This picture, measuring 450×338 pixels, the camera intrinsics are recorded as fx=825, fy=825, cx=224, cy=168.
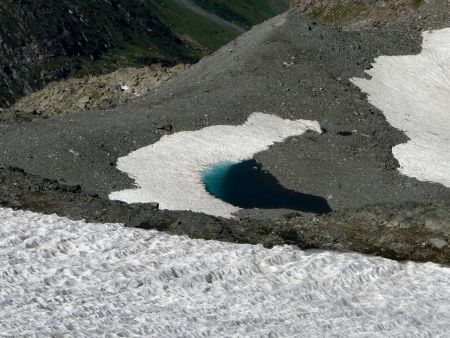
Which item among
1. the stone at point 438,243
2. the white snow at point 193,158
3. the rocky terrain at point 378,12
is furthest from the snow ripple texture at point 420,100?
the stone at point 438,243

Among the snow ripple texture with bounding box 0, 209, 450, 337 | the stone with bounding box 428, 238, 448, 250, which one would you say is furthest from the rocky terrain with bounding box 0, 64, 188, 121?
the stone with bounding box 428, 238, 448, 250

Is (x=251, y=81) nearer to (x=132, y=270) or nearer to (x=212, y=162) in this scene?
(x=212, y=162)

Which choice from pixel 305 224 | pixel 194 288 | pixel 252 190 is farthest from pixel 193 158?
pixel 194 288

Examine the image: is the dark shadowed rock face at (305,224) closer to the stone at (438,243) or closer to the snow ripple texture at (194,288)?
the stone at (438,243)

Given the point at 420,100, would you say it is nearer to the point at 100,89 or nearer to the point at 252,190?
the point at 252,190

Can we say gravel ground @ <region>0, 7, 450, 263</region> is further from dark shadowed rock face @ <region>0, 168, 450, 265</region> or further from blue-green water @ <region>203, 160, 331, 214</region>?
blue-green water @ <region>203, 160, 331, 214</region>
